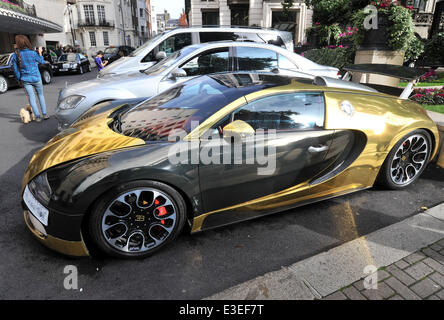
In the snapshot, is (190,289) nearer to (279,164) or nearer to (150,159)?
(150,159)

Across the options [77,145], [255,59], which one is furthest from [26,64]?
[77,145]

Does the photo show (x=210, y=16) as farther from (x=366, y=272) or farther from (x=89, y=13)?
(x=366, y=272)

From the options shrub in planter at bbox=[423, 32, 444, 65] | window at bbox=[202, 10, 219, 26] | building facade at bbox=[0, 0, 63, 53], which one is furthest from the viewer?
window at bbox=[202, 10, 219, 26]

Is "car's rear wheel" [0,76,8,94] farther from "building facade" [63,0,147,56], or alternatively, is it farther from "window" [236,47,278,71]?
"building facade" [63,0,147,56]

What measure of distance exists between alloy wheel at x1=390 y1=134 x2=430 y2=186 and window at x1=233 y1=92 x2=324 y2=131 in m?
1.15

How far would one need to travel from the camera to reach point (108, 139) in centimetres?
259

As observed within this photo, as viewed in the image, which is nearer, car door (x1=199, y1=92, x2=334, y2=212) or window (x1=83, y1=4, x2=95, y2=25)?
car door (x1=199, y1=92, x2=334, y2=212)

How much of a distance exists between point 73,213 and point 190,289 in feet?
3.29

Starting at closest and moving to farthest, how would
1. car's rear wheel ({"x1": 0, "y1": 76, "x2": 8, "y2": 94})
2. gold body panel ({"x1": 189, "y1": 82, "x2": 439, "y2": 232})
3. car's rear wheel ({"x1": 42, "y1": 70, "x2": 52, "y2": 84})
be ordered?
gold body panel ({"x1": 189, "y1": 82, "x2": 439, "y2": 232}) → car's rear wheel ({"x1": 0, "y1": 76, "x2": 8, "y2": 94}) → car's rear wheel ({"x1": 42, "y1": 70, "x2": 52, "y2": 84})

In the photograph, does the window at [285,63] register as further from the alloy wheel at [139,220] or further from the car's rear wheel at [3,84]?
the car's rear wheel at [3,84]

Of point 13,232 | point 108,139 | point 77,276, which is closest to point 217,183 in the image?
point 108,139

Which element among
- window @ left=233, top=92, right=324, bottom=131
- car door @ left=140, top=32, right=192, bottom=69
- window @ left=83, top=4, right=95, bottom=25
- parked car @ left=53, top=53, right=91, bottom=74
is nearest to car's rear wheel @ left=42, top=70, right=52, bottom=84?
parked car @ left=53, top=53, right=91, bottom=74

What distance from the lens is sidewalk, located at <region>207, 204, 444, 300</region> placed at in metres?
2.09

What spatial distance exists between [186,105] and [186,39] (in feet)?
14.7
